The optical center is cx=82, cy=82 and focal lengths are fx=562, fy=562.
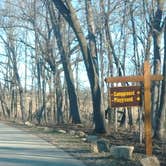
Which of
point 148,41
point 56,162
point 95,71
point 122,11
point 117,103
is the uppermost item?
point 122,11

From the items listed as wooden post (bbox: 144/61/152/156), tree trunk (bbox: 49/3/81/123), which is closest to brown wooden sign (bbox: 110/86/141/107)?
wooden post (bbox: 144/61/152/156)

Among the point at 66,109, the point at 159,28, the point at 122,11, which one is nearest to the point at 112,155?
the point at 159,28

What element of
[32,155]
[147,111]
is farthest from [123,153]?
[32,155]

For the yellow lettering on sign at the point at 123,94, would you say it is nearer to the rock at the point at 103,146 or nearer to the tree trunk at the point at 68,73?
the rock at the point at 103,146

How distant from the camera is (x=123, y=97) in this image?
52.5 ft

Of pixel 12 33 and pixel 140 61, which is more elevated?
pixel 12 33

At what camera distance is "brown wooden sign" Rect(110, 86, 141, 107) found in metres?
15.8

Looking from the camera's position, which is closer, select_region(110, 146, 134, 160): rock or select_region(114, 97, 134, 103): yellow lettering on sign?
select_region(110, 146, 134, 160): rock

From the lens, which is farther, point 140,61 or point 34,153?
point 140,61

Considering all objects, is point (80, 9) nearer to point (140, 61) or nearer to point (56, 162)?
point (140, 61)

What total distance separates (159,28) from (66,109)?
24.6 metres

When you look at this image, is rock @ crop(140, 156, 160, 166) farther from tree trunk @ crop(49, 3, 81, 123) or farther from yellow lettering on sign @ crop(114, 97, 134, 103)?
tree trunk @ crop(49, 3, 81, 123)

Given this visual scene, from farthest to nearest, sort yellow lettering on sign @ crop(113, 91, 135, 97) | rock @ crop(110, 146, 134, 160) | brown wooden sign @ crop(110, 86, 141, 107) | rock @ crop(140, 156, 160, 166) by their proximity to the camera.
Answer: yellow lettering on sign @ crop(113, 91, 135, 97) → brown wooden sign @ crop(110, 86, 141, 107) → rock @ crop(110, 146, 134, 160) → rock @ crop(140, 156, 160, 166)

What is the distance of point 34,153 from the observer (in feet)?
54.5
